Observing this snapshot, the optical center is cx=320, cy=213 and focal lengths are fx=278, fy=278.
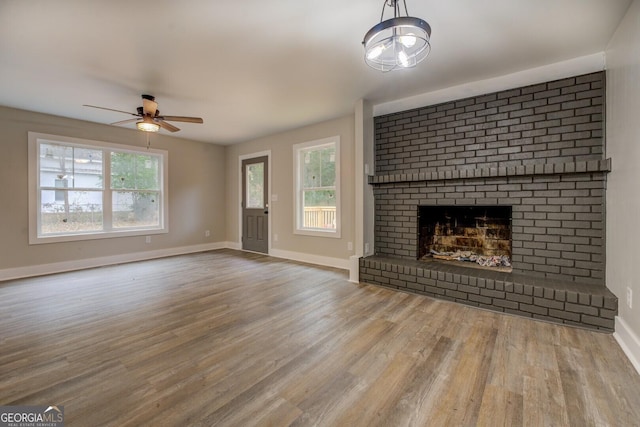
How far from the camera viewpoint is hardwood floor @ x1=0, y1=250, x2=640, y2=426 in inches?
54.2

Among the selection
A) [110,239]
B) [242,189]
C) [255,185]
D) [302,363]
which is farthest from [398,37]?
[110,239]

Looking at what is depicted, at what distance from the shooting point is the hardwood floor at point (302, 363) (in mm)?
1376

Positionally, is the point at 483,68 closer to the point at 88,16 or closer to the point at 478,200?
the point at 478,200

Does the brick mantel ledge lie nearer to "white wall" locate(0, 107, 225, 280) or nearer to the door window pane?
the door window pane

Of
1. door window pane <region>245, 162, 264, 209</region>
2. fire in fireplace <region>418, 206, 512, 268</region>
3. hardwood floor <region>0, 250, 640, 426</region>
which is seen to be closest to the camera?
hardwood floor <region>0, 250, 640, 426</region>

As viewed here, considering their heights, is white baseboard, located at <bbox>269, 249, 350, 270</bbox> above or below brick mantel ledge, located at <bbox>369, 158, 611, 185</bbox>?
below

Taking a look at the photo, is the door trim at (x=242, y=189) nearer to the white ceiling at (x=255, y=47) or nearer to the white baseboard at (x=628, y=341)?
the white ceiling at (x=255, y=47)

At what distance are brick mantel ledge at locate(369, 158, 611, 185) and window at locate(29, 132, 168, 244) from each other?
419 centimetres

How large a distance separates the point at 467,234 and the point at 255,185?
4.06 m

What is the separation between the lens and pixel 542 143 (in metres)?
2.78

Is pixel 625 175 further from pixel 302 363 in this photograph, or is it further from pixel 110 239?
pixel 110 239

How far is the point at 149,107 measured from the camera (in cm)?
328

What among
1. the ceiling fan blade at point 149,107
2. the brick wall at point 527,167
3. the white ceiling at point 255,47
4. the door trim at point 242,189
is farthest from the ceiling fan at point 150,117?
the brick wall at point 527,167

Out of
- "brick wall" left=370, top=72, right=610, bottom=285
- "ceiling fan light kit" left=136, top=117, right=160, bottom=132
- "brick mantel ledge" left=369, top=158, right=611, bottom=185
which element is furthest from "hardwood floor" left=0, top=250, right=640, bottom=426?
"ceiling fan light kit" left=136, top=117, right=160, bottom=132
